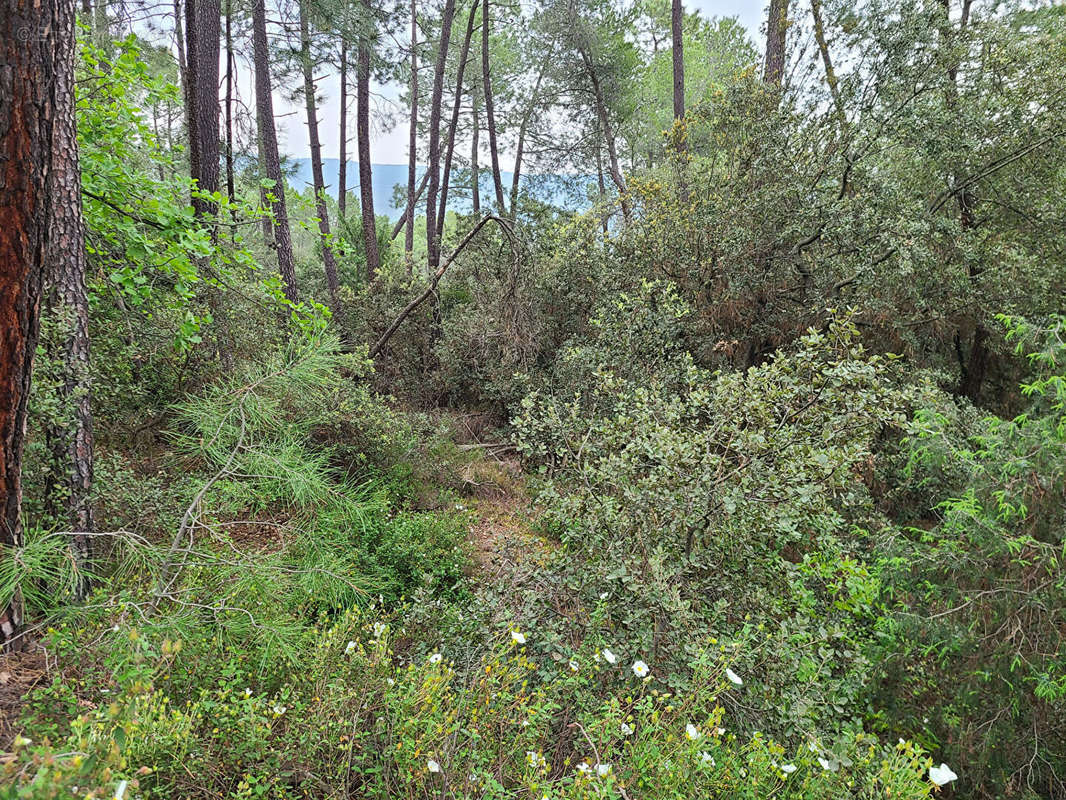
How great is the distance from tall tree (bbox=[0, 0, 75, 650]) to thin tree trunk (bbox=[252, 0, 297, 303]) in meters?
4.85

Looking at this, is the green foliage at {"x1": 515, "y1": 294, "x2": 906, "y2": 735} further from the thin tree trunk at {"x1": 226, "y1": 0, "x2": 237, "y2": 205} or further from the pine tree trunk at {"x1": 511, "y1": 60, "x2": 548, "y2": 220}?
the pine tree trunk at {"x1": 511, "y1": 60, "x2": 548, "y2": 220}

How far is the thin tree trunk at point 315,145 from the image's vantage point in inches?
282

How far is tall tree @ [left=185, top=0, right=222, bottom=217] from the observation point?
5062 millimetres

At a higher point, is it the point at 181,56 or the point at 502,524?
the point at 181,56

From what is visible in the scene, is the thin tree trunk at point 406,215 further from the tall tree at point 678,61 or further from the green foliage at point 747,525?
the green foliage at point 747,525

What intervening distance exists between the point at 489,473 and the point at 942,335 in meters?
5.83

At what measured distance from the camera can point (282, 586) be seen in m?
2.50

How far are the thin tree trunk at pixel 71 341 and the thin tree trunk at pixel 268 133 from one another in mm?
4374

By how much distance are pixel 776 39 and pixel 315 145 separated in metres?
10.3

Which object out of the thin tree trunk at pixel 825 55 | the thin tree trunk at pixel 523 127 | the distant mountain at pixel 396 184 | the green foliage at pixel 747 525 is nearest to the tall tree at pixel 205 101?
the green foliage at pixel 747 525

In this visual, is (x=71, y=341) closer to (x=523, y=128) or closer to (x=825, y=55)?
(x=825, y=55)

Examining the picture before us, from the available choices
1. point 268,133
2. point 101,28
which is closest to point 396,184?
point 268,133

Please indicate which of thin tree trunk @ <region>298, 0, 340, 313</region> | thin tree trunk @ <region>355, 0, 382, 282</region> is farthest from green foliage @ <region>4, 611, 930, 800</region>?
thin tree trunk @ <region>355, 0, 382, 282</region>

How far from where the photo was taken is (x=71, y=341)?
2.39 meters
